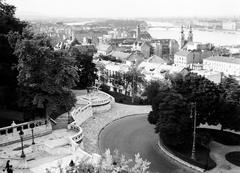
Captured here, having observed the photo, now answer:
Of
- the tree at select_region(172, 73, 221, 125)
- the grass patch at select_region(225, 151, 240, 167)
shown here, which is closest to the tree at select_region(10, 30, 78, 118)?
the tree at select_region(172, 73, 221, 125)

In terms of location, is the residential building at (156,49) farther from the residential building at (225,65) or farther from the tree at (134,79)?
the tree at (134,79)

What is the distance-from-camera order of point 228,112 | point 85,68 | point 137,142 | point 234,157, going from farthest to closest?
1. point 85,68
2. point 137,142
3. point 228,112
4. point 234,157

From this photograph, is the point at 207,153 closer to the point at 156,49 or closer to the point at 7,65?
the point at 7,65

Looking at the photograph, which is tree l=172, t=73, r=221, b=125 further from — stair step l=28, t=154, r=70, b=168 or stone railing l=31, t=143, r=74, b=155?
stair step l=28, t=154, r=70, b=168

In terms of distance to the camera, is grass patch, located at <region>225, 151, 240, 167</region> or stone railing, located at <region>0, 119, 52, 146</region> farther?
grass patch, located at <region>225, 151, 240, 167</region>

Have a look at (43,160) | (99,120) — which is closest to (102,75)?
(99,120)

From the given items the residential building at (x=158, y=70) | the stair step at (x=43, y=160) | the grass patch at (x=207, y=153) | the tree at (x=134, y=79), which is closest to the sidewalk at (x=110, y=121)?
the grass patch at (x=207, y=153)
